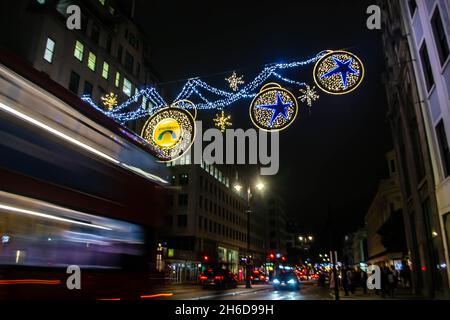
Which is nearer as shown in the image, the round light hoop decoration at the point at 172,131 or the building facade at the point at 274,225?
the round light hoop decoration at the point at 172,131

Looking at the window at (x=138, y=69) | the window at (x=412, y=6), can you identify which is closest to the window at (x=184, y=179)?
the window at (x=138, y=69)

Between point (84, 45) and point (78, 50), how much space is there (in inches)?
45.8

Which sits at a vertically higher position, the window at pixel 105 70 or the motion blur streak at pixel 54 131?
the window at pixel 105 70

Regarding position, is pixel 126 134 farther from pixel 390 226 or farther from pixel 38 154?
pixel 390 226

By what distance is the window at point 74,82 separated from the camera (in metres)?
31.7

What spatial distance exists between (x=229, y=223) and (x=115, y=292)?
62.5 meters

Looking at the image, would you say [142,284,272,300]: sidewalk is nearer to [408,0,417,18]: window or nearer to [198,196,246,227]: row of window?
[408,0,417,18]: window

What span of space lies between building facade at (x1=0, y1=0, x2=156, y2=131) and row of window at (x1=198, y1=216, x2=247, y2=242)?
21.1 metres

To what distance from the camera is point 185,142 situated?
1277cm

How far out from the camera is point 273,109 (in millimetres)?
11422

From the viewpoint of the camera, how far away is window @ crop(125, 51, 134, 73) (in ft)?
135

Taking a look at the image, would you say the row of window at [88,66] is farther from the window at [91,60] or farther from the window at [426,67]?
the window at [426,67]

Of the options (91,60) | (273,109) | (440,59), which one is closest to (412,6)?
(440,59)

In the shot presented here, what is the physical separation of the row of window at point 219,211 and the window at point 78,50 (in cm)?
2923
